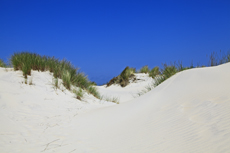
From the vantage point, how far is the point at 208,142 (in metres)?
1.84

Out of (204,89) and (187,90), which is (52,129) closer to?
(187,90)

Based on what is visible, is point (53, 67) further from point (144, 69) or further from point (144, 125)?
point (144, 69)

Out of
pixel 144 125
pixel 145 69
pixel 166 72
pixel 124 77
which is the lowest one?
pixel 144 125

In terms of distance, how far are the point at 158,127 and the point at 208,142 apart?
0.79 meters

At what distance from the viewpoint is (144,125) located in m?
2.74

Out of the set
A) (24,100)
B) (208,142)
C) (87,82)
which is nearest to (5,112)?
(24,100)

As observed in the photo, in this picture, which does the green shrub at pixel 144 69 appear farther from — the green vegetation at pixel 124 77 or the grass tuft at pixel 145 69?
the green vegetation at pixel 124 77

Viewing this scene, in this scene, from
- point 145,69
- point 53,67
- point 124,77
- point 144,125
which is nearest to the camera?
point 144,125

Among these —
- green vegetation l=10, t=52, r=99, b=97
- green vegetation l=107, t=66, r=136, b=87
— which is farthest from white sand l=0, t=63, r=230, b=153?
green vegetation l=107, t=66, r=136, b=87

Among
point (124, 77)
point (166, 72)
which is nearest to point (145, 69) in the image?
point (124, 77)

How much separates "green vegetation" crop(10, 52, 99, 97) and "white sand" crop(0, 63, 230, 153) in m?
2.42

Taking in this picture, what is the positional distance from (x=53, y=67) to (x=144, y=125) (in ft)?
19.8

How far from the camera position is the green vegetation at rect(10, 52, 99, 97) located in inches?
275

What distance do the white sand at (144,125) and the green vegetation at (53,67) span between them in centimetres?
242
